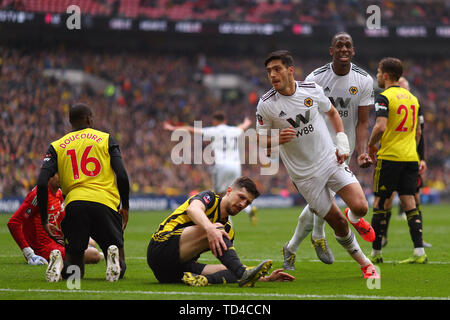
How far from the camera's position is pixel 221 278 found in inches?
278

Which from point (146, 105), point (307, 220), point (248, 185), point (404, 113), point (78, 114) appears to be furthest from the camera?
point (146, 105)

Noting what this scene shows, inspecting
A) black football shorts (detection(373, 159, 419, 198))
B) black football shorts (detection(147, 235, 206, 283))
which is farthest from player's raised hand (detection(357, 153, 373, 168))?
black football shorts (detection(147, 235, 206, 283))

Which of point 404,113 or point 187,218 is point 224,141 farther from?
point 187,218

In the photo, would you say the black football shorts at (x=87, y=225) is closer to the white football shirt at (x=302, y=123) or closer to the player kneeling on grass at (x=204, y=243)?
the player kneeling on grass at (x=204, y=243)

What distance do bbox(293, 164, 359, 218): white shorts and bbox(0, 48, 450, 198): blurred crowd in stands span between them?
1755 cm

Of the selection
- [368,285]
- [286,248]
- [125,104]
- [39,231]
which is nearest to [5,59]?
[125,104]

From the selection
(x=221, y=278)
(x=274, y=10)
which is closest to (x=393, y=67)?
(x=221, y=278)

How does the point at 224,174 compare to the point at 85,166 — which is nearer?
the point at 85,166

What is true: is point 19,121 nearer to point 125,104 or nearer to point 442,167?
point 125,104

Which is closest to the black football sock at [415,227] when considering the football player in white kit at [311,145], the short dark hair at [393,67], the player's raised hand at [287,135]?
the short dark hair at [393,67]

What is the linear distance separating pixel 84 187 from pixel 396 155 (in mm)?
4372

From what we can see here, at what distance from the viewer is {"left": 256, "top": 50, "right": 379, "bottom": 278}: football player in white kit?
24.3 ft

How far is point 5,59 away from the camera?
91.2 ft
